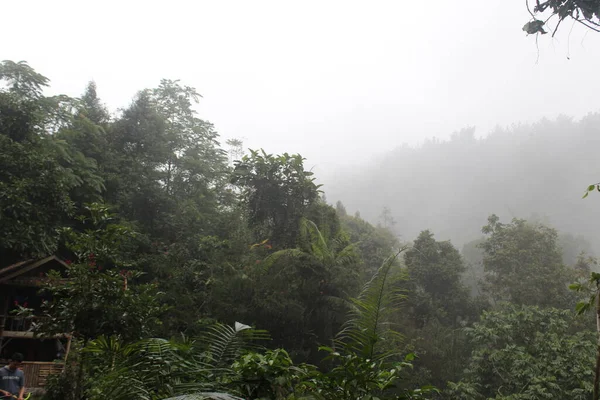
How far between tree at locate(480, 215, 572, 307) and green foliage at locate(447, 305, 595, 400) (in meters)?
3.05

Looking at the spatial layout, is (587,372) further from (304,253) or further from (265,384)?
(265,384)

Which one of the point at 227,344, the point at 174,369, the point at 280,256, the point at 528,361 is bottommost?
the point at 528,361

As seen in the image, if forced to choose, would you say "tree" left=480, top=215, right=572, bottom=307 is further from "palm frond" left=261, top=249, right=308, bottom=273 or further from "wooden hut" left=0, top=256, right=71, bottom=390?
"wooden hut" left=0, top=256, right=71, bottom=390

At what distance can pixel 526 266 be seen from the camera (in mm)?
15867

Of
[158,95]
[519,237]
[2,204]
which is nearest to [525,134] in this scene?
[519,237]

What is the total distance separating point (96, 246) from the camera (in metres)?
3.66

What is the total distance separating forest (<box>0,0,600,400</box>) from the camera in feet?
6.46

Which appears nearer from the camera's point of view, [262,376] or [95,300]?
[262,376]

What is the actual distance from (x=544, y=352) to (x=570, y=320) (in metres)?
4.24

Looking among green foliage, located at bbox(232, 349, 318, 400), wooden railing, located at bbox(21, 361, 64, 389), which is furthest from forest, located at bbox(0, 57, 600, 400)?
wooden railing, located at bbox(21, 361, 64, 389)

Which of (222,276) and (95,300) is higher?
(222,276)

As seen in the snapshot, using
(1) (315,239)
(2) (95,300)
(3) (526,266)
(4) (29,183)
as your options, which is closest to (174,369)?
(2) (95,300)

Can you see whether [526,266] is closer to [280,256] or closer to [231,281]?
[280,256]

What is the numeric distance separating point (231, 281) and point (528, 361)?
6992mm
